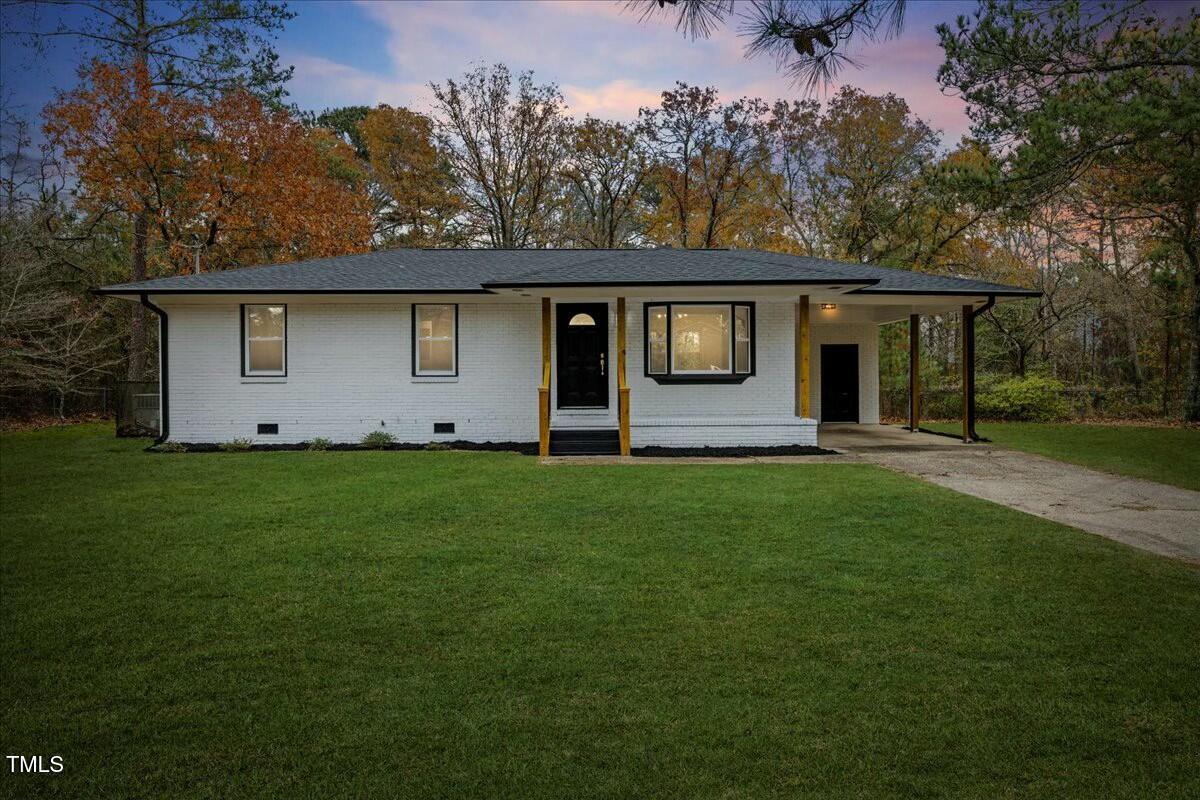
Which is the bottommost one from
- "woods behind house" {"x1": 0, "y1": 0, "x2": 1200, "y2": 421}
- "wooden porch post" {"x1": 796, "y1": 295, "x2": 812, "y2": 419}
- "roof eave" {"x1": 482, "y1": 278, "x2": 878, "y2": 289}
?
"wooden porch post" {"x1": 796, "y1": 295, "x2": 812, "y2": 419}

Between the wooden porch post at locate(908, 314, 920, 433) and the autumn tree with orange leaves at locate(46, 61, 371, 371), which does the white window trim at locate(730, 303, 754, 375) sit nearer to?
the wooden porch post at locate(908, 314, 920, 433)

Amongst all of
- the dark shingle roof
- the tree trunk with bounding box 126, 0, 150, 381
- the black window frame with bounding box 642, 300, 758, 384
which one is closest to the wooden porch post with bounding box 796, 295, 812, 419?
the dark shingle roof

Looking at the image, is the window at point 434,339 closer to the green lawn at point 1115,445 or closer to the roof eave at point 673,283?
the roof eave at point 673,283

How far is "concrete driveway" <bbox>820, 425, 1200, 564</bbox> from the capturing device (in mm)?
6883

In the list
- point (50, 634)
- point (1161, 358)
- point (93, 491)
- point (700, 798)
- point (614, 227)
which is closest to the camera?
point (700, 798)

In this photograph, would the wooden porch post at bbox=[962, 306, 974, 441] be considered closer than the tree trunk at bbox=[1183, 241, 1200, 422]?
Yes

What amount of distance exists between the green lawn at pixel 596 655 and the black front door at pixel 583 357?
23.3ft

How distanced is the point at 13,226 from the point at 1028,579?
25787 mm

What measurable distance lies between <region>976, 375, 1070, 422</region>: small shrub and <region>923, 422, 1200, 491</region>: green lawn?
0.69 meters

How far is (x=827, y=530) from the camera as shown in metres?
6.75

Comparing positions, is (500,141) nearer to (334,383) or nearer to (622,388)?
(334,383)

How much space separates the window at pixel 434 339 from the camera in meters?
14.6

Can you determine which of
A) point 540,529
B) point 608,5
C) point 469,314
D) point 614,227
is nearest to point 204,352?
point 469,314

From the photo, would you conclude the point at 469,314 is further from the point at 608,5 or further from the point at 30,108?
the point at 30,108
